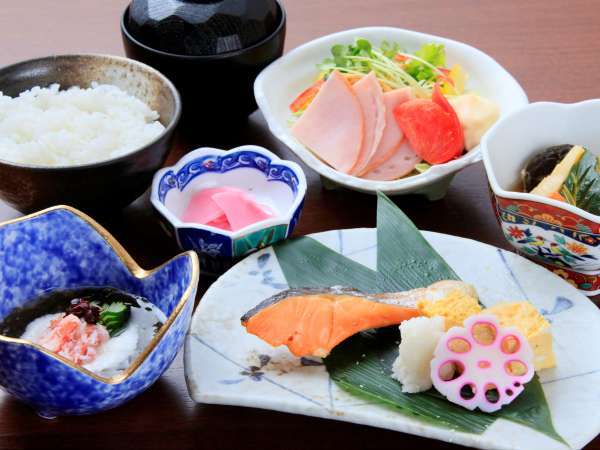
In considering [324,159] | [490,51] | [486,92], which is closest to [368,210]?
[324,159]

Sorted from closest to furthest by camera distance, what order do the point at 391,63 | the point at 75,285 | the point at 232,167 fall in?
the point at 75,285 → the point at 232,167 → the point at 391,63

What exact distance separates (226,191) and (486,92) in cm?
77

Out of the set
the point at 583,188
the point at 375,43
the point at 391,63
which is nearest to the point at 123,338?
the point at 583,188

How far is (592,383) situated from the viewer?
1329 millimetres

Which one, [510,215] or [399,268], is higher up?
[510,215]

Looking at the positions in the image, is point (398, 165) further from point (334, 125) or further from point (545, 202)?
point (545, 202)

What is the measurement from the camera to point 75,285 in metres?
1.45

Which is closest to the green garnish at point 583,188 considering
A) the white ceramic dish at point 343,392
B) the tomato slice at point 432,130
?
the white ceramic dish at point 343,392

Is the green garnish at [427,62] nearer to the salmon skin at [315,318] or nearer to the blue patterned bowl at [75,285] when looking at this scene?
the salmon skin at [315,318]

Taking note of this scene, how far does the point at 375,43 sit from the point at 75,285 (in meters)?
1.14

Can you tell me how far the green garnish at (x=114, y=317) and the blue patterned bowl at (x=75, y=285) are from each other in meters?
0.06

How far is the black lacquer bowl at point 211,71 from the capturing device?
1.88m

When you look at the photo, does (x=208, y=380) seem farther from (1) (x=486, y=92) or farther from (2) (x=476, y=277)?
(1) (x=486, y=92)

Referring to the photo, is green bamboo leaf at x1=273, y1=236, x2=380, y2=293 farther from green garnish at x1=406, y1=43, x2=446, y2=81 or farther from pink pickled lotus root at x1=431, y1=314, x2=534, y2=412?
green garnish at x1=406, y1=43, x2=446, y2=81
